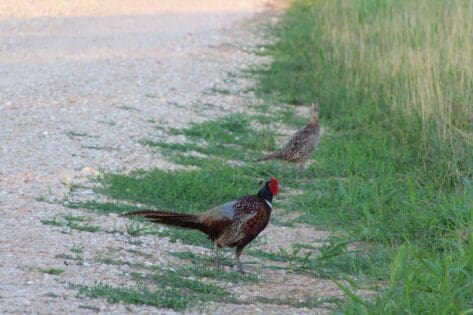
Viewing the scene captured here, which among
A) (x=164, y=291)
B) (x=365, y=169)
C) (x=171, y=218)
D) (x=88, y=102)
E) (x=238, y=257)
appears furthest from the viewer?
(x=88, y=102)

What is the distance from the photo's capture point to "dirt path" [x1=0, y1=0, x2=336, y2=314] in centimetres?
588

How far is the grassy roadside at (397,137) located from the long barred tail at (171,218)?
3.98 feet

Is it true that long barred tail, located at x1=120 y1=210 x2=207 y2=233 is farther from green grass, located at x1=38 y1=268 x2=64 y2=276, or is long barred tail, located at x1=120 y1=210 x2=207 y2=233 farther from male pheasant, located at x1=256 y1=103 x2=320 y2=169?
male pheasant, located at x1=256 y1=103 x2=320 y2=169

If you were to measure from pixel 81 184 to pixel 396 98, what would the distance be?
3.93 metres

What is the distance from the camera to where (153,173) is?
8383mm

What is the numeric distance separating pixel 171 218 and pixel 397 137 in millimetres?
4234

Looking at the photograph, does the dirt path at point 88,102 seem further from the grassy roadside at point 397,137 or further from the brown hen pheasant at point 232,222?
the grassy roadside at point 397,137

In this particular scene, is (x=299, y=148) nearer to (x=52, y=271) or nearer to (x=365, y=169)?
(x=365, y=169)

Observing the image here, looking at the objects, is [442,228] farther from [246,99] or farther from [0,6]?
[0,6]

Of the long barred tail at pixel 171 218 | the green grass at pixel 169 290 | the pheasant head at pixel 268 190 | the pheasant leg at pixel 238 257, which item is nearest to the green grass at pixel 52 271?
the green grass at pixel 169 290

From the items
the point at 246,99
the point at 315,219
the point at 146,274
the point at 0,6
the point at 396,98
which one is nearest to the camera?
the point at 146,274

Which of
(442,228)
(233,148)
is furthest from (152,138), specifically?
(442,228)

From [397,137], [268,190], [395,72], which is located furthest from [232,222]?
[395,72]

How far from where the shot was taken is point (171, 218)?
245 inches
